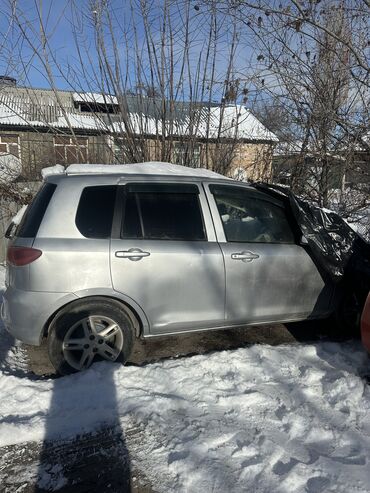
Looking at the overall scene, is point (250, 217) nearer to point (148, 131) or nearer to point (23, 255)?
point (23, 255)

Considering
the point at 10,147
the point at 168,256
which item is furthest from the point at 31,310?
the point at 10,147

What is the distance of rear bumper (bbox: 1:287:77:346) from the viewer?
3180 millimetres

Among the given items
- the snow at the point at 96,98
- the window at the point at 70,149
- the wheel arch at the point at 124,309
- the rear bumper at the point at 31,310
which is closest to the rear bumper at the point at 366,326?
the wheel arch at the point at 124,309

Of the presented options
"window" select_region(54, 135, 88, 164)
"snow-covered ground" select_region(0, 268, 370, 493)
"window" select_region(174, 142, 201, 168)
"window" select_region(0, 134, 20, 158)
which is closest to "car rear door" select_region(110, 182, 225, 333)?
"snow-covered ground" select_region(0, 268, 370, 493)

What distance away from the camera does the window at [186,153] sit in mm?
7457

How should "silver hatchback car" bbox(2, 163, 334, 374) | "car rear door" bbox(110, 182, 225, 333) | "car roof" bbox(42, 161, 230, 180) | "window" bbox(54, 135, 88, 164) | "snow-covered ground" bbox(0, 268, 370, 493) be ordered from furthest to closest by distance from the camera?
"window" bbox(54, 135, 88, 164) → "car roof" bbox(42, 161, 230, 180) → "car rear door" bbox(110, 182, 225, 333) → "silver hatchback car" bbox(2, 163, 334, 374) → "snow-covered ground" bbox(0, 268, 370, 493)

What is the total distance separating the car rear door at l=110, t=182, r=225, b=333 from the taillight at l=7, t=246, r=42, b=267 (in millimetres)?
617

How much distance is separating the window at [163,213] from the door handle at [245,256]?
A: 34cm

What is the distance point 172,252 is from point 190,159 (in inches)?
174

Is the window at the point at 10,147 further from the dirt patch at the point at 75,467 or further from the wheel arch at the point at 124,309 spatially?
the dirt patch at the point at 75,467

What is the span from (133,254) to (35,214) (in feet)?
3.04

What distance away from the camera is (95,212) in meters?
3.38

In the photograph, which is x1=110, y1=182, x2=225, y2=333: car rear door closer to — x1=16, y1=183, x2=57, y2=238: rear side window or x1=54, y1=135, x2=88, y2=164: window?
x1=16, y1=183, x2=57, y2=238: rear side window

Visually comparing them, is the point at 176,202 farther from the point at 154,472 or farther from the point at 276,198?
the point at 154,472
